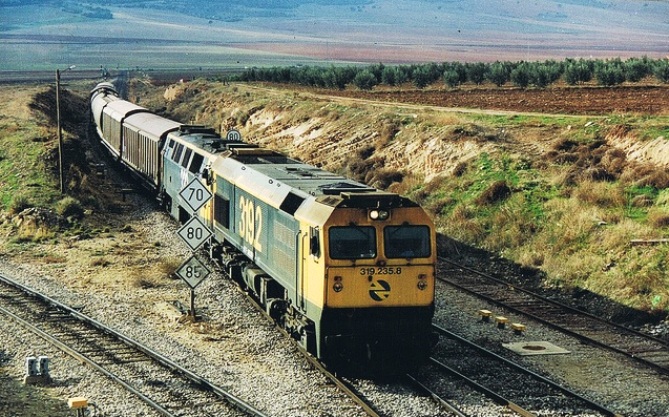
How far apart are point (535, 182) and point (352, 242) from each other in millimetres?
18491

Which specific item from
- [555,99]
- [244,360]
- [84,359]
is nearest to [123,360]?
[84,359]

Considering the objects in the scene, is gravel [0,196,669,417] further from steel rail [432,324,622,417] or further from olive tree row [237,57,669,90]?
olive tree row [237,57,669,90]

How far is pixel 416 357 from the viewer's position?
1920cm

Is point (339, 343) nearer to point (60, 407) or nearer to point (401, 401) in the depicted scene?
point (401, 401)

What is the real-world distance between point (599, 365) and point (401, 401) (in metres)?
5.43

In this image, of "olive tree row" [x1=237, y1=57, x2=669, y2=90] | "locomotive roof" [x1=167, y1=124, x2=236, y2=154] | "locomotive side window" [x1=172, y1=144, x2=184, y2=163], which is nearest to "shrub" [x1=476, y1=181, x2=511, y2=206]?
"locomotive roof" [x1=167, y1=124, x2=236, y2=154]

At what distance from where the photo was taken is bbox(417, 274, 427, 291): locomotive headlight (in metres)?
18.8

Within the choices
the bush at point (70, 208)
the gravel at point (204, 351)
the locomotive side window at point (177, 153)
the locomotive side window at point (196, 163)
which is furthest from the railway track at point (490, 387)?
the bush at point (70, 208)

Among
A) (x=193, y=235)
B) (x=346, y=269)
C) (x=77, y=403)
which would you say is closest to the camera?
(x=77, y=403)

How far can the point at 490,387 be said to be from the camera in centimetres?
1900

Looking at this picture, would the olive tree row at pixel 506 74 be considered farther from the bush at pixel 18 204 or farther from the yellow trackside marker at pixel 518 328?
the yellow trackside marker at pixel 518 328

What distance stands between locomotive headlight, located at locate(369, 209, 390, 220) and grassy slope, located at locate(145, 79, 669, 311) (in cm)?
991

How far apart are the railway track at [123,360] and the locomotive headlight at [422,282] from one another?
164 inches

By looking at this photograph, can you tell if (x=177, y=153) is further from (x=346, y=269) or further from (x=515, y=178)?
(x=346, y=269)
